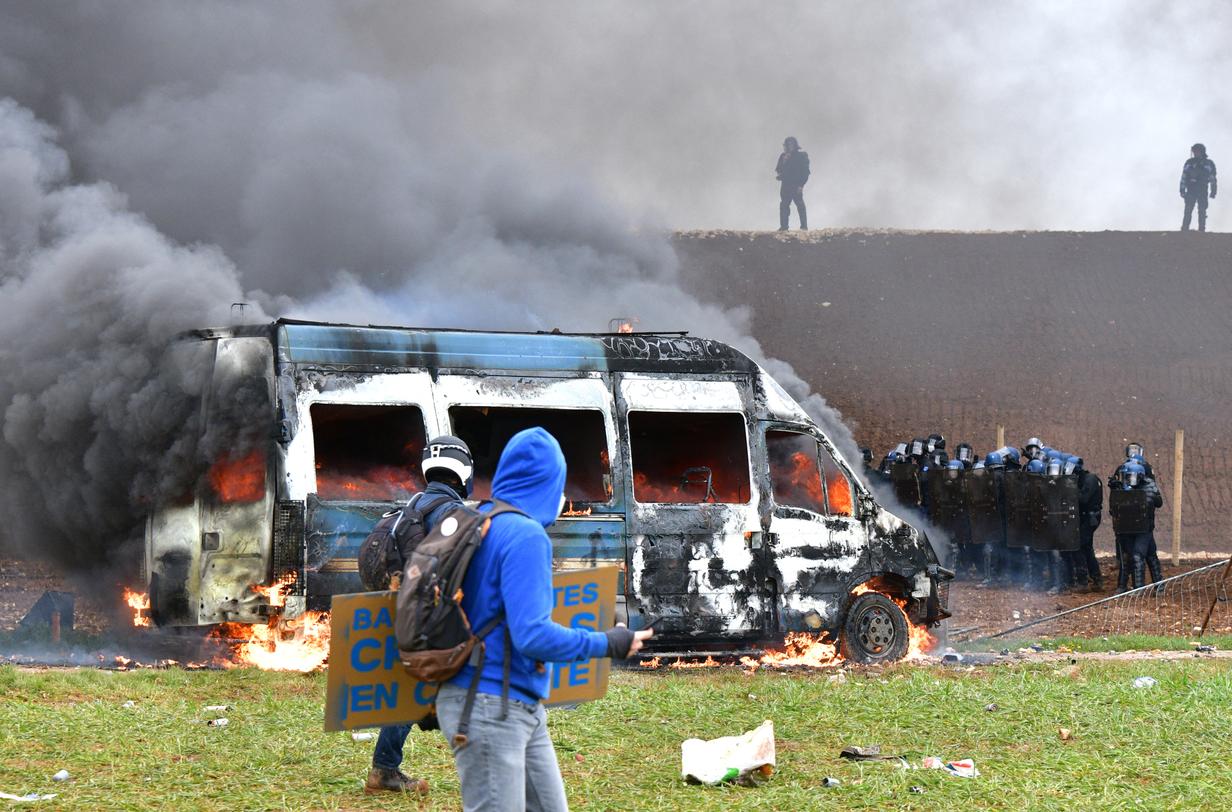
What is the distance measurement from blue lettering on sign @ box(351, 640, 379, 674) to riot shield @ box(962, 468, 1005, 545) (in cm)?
1578

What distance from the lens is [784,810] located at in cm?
628

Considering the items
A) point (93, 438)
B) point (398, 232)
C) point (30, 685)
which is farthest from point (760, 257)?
point (30, 685)

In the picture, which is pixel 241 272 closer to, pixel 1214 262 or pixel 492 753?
pixel 492 753

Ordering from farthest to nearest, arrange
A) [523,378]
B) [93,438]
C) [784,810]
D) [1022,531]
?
1. [1022,531]
2. [93,438]
3. [523,378]
4. [784,810]

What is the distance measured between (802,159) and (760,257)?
13.6 ft

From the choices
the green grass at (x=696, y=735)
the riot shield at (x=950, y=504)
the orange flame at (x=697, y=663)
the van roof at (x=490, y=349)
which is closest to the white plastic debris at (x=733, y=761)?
the green grass at (x=696, y=735)

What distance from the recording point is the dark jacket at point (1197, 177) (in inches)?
1625

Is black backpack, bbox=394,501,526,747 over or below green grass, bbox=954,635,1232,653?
over

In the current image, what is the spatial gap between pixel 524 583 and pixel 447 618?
25 cm

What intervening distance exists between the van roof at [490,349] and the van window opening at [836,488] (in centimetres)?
94

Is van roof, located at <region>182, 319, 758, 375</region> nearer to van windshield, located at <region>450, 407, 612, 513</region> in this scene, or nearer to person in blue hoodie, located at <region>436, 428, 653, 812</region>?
van windshield, located at <region>450, 407, 612, 513</region>

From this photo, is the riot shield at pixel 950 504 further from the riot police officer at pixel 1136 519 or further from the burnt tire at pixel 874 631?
the burnt tire at pixel 874 631

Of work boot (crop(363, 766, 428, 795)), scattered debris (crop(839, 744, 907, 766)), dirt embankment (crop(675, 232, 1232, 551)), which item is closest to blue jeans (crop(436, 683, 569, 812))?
work boot (crop(363, 766, 428, 795))

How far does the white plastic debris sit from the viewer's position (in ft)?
22.3
